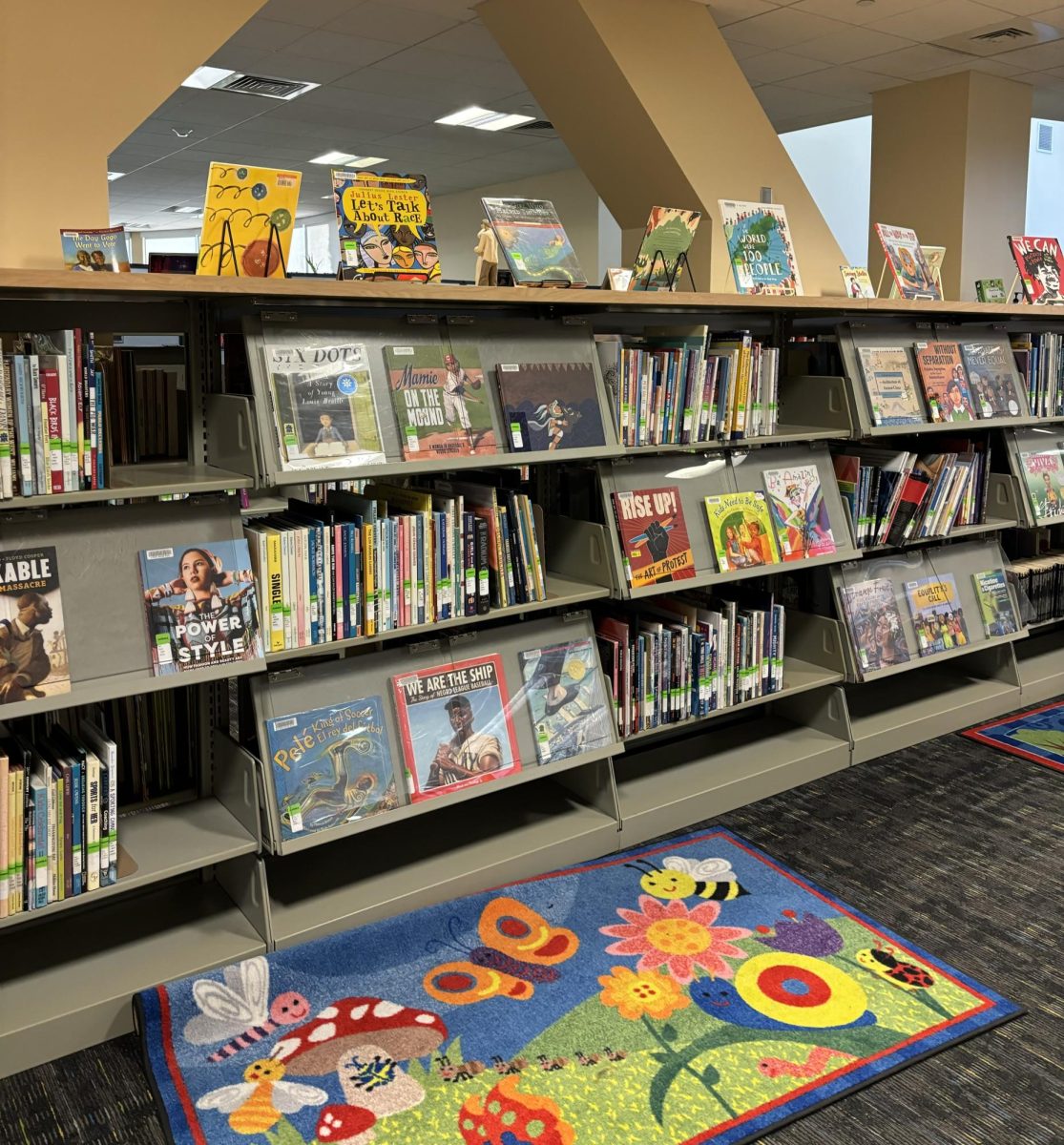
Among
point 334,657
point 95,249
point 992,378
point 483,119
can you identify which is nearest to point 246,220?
point 95,249

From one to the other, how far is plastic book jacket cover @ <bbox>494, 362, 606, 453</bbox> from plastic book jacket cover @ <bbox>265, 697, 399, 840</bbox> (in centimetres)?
79

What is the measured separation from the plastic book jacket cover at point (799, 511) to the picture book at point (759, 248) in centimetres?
60

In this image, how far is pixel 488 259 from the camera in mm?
2826

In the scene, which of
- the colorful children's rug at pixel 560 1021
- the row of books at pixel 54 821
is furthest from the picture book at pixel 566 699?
the row of books at pixel 54 821

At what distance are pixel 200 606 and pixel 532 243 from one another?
128 cm

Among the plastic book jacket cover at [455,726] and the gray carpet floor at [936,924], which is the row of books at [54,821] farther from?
the plastic book jacket cover at [455,726]

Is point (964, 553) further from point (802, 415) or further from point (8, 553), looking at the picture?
point (8, 553)

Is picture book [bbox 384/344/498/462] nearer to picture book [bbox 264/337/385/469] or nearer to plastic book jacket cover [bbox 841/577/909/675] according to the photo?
picture book [bbox 264/337/385/469]

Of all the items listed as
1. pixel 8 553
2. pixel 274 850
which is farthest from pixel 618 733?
pixel 8 553

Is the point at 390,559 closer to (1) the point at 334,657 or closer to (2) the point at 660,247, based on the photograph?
(1) the point at 334,657

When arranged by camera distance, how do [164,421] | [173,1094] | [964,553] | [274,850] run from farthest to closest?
[964,553] → [164,421] → [274,850] → [173,1094]

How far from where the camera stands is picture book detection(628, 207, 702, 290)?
309cm

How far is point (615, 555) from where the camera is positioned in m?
2.95

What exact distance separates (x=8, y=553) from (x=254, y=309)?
0.78 meters
